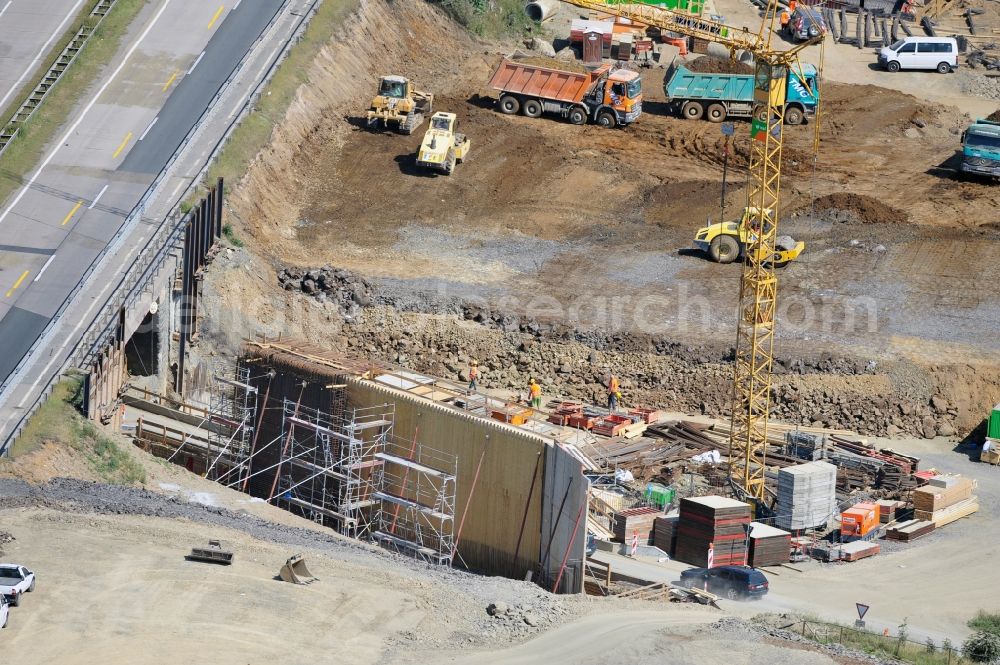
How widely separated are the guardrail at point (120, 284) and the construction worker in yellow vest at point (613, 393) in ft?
47.8

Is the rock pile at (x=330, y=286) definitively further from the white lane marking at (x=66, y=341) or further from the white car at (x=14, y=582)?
the white car at (x=14, y=582)

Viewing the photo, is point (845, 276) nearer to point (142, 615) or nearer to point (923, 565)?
point (923, 565)

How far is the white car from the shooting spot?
36.1 m

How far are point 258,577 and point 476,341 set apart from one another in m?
19.5

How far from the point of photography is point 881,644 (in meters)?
38.3

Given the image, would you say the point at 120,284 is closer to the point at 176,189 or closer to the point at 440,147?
the point at 176,189

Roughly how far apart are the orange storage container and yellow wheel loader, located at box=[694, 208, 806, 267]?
13572mm

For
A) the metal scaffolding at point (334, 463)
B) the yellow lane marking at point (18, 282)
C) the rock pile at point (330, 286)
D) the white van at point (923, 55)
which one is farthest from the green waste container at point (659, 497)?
the white van at point (923, 55)

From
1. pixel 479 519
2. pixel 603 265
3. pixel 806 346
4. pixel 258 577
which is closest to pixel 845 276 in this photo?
pixel 806 346

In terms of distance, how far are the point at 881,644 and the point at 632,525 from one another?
9979 mm

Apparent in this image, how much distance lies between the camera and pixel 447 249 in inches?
2398

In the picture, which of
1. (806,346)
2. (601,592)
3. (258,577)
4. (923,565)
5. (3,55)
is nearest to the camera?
(258,577)

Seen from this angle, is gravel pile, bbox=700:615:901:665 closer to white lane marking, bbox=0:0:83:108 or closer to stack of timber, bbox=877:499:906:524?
stack of timber, bbox=877:499:906:524

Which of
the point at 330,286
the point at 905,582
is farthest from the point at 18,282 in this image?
the point at 905,582
